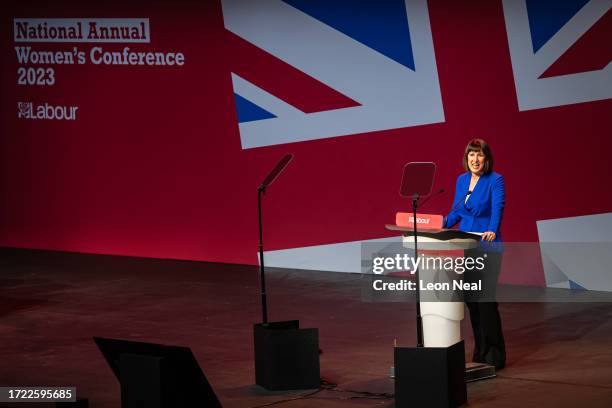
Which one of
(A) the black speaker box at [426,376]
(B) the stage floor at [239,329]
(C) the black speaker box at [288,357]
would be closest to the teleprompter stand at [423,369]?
(A) the black speaker box at [426,376]

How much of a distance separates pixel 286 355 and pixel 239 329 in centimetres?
192

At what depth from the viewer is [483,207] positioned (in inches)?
274

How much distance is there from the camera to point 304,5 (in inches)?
427

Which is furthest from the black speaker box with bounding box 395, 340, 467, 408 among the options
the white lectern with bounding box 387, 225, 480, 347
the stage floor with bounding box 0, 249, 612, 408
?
the white lectern with bounding box 387, 225, 480, 347

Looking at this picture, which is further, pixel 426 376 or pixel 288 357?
pixel 288 357

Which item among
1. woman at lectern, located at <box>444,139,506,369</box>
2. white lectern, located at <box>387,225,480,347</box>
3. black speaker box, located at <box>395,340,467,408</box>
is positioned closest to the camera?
black speaker box, located at <box>395,340,467,408</box>

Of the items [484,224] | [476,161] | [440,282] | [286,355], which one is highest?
[476,161]

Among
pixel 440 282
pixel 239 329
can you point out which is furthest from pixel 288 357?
pixel 239 329

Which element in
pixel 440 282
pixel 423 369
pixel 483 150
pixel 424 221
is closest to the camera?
pixel 423 369

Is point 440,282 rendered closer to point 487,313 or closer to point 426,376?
point 487,313

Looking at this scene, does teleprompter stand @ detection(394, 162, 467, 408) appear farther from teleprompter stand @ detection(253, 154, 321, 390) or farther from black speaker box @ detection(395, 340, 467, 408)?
teleprompter stand @ detection(253, 154, 321, 390)

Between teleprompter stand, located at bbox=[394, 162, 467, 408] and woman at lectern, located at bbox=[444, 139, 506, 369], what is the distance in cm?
97

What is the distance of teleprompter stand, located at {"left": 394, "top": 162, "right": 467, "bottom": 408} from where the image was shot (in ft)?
19.5

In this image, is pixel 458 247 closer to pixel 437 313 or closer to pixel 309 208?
pixel 437 313
